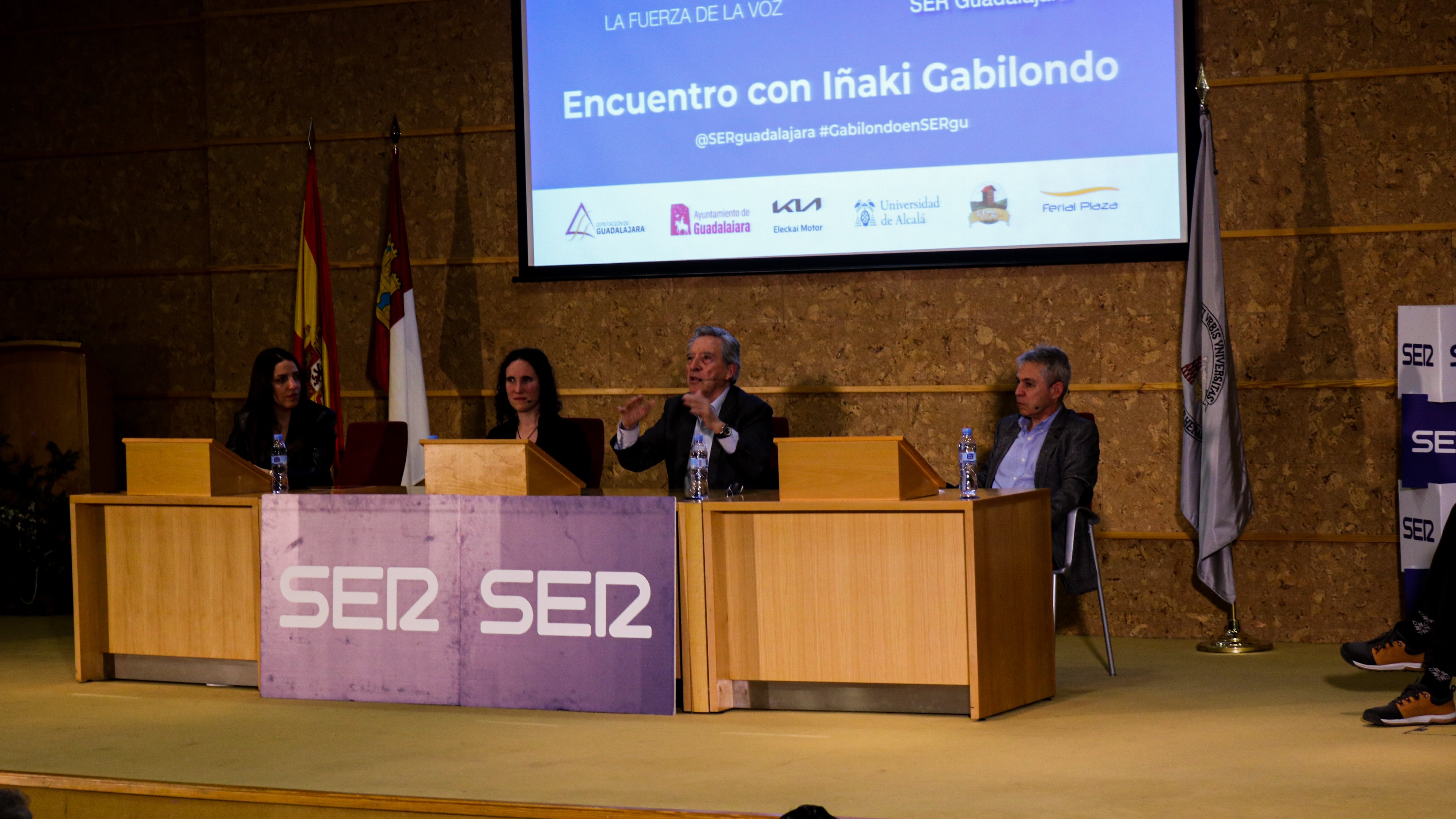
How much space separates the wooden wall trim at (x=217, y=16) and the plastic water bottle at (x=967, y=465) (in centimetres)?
362

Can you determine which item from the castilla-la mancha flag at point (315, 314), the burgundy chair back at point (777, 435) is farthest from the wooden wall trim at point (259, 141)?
the burgundy chair back at point (777, 435)

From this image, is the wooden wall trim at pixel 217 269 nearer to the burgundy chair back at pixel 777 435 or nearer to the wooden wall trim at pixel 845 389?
the wooden wall trim at pixel 845 389

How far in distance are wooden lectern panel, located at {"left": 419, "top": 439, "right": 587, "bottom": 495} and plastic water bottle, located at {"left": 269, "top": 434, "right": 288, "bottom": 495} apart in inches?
20.7

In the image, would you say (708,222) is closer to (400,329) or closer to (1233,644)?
(400,329)

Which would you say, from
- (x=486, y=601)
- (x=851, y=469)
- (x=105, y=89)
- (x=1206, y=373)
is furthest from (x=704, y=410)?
(x=105, y=89)

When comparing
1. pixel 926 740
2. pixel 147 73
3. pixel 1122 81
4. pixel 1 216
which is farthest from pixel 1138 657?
pixel 1 216

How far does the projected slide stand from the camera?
5.53m

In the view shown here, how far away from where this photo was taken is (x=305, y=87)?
6738 millimetres

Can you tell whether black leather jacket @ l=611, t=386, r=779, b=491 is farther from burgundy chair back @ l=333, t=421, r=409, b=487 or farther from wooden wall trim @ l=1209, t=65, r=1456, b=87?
wooden wall trim @ l=1209, t=65, r=1456, b=87

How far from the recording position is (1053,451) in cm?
478

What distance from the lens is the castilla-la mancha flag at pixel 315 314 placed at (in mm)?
6449

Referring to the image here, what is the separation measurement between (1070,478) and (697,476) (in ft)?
4.07

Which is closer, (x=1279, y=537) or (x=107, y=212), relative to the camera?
(x=1279, y=537)

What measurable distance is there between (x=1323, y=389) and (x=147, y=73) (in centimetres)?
542
